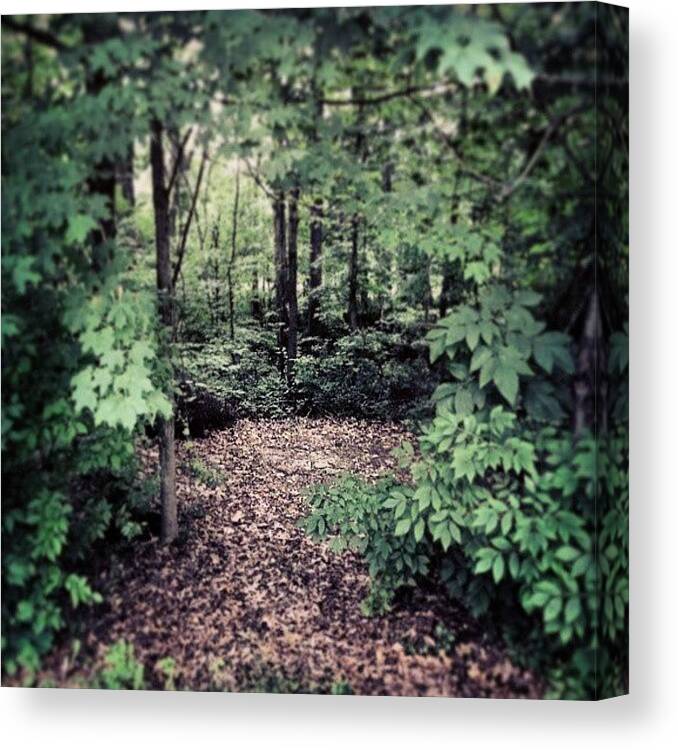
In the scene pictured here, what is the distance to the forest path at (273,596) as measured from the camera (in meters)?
3.88

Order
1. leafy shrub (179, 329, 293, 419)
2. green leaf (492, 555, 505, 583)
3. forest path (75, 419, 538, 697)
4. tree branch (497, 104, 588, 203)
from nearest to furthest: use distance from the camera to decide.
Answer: tree branch (497, 104, 588, 203)
green leaf (492, 555, 505, 583)
forest path (75, 419, 538, 697)
leafy shrub (179, 329, 293, 419)

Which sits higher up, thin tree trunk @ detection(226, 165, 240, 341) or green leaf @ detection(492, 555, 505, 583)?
thin tree trunk @ detection(226, 165, 240, 341)

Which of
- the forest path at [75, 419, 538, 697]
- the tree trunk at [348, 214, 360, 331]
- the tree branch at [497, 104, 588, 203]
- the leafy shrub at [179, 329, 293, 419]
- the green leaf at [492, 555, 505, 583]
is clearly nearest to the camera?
the tree branch at [497, 104, 588, 203]

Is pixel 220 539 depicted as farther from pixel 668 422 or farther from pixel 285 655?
pixel 668 422

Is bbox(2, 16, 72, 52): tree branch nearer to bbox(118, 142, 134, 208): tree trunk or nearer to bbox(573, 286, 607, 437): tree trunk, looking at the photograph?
bbox(118, 142, 134, 208): tree trunk

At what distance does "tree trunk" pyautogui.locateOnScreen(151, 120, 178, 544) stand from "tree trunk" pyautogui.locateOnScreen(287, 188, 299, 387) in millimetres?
550

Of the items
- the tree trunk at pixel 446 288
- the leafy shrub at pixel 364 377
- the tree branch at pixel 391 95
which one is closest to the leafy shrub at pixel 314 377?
the leafy shrub at pixel 364 377

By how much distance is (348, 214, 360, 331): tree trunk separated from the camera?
3979mm

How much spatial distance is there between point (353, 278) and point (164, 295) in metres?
0.88

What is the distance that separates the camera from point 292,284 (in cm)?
405

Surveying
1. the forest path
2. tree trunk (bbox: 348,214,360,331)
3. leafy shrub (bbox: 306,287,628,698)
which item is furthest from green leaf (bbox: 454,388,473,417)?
tree trunk (bbox: 348,214,360,331)

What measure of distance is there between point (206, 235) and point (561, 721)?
2.67 metres

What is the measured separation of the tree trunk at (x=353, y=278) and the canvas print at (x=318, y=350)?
0.02 metres

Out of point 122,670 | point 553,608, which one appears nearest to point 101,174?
point 122,670
